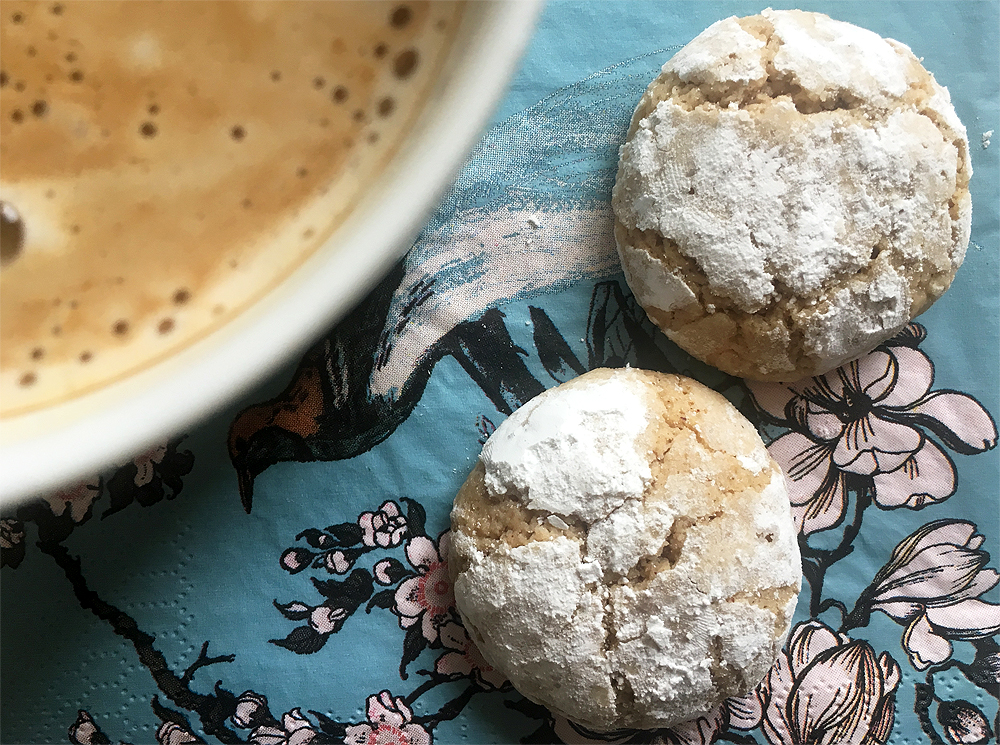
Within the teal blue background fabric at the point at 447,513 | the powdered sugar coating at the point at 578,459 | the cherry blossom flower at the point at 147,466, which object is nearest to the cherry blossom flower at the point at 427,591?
the teal blue background fabric at the point at 447,513

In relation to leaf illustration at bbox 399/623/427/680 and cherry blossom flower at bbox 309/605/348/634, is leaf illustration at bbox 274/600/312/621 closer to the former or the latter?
cherry blossom flower at bbox 309/605/348/634

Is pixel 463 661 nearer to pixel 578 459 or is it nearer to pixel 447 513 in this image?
pixel 447 513

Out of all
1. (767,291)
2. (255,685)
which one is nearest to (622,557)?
(767,291)

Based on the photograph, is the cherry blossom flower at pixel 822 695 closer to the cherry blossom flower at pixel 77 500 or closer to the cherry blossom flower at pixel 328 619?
the cherry blossom flower at pixel 328 619

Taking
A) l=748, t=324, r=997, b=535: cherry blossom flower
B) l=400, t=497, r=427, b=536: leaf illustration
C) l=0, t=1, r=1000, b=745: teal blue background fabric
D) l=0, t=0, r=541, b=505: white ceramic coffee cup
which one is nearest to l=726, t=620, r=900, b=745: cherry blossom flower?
l=0, t=1, r=1000, b=745: teal blue background fabric

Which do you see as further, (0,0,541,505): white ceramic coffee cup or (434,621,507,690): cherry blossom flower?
(434,621,507,690): cherry blossom flower

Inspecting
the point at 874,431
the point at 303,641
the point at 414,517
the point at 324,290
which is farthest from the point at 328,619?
the point at 874,431
